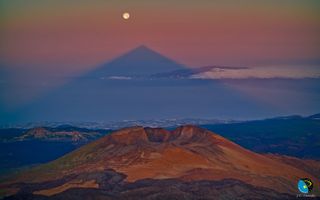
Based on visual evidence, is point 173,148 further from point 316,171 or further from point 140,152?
point 316,171

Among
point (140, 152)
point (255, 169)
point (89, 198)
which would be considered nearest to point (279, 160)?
point (255, 169)

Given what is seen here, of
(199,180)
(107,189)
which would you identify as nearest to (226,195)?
(199,180)

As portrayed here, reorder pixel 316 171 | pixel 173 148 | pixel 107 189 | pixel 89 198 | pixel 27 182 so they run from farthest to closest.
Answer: pixel 316 171
pixel 173 148
pixel 27 182
pixel 107 189
pixel 89 198

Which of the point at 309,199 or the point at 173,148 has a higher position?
the point at 173,148

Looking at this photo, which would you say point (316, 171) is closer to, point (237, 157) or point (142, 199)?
point (237, 157)

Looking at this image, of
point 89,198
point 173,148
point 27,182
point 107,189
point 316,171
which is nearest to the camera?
point 89,198

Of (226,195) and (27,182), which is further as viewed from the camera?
(27,182)

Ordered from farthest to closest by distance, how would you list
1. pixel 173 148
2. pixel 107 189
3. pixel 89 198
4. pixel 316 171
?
pixel 316 171 < pixel 173 148 < pixel 107 189 < pixel 89 198
